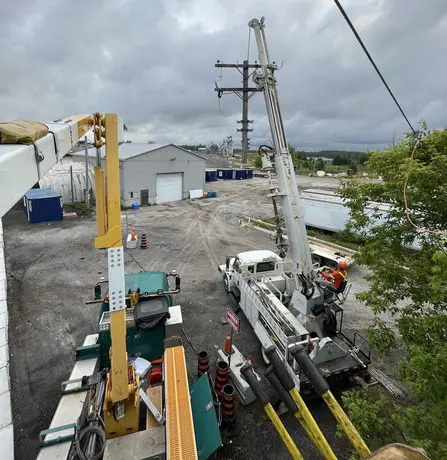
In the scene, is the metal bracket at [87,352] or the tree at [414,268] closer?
the tree at [414,268]

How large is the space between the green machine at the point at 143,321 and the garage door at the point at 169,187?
23.0m

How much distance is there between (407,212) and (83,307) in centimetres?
1055

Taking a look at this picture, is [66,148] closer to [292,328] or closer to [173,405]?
[173,405]

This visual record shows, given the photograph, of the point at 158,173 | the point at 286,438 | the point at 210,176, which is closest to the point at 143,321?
the point at 286,438

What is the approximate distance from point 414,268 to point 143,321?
5.73m

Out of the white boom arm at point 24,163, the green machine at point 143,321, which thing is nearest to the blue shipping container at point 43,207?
the green machine at point 143,321

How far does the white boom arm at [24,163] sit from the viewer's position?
1868 millimetres

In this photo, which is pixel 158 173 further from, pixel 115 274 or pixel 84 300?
pixel 115 274

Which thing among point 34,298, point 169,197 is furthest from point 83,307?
point 169,197

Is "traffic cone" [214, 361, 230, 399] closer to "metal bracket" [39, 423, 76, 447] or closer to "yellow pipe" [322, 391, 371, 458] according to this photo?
"metal bracket" [39, 423, 76, 447]

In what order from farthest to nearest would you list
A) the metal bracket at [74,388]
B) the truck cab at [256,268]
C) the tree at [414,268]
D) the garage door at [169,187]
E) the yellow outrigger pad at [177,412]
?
the garage door at [169,187] → the truck cab at [256,268] → the metal bracket at [74,388] → the yellow outrigger pad at [177,412] → the tree at [414,268]

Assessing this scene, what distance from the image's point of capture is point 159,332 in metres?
7.34

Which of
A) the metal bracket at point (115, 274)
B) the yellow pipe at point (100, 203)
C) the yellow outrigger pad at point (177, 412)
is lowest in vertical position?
the yellow outrigger pad at point (177, 412)

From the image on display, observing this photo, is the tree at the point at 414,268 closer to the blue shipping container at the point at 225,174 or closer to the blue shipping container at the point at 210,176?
the blue shipping container at the point at 210,176
